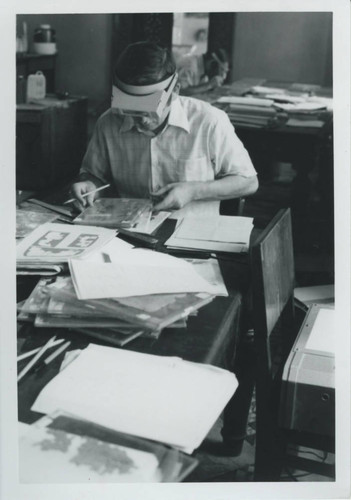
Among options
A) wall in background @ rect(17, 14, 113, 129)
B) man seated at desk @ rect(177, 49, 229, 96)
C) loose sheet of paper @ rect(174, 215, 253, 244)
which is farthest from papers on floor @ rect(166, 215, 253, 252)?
wall in background @ rect(17, 14, 113, 129)

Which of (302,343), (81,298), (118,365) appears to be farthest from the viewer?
(302,343)

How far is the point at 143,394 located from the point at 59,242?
494 millimetres

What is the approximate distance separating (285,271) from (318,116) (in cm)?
193

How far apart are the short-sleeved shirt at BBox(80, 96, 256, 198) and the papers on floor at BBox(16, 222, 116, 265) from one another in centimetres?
45

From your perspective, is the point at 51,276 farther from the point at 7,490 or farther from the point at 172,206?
the point at 172,206

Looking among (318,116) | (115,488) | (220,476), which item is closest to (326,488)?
(220,476)

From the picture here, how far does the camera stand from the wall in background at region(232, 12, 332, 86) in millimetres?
5141

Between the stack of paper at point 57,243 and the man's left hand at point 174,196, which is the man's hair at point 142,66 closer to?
the man's left hand at point 174,196

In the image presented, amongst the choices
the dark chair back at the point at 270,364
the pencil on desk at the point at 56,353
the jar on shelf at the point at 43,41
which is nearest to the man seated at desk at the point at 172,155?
the dark chair back at the point at 270,364

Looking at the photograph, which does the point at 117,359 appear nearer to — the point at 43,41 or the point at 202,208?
the point at 202,208

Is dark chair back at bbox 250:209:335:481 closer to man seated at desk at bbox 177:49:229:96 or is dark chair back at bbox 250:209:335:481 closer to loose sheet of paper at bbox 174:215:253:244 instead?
loose sheet of paper at bbox 174:215:253:244

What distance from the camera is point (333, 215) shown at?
0.99 m

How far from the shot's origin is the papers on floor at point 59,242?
1.08 m

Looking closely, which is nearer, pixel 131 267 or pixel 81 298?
pixel 81 298
